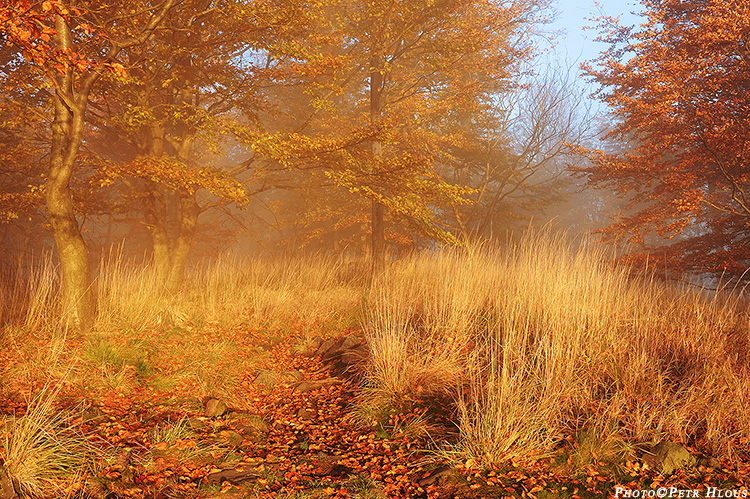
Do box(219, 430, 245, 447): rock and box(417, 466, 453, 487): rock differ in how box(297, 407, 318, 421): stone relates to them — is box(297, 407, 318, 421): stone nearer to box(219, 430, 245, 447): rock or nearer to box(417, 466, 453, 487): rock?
box(219, 430, 245, 447): rock

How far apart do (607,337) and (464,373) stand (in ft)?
5.23

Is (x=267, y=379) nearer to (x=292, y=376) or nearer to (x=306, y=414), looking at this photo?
(x=292, y=376)

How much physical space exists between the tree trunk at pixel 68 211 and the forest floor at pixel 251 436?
2.67 ft

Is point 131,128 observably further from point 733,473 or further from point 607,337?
point 733,473

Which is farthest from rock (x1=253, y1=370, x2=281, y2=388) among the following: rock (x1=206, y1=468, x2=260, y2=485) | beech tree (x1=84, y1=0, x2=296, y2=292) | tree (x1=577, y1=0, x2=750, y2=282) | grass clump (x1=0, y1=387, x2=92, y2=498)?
tree (x1=577, y1=0, x2=750, y2=282)

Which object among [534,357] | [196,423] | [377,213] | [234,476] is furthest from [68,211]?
[377,213]

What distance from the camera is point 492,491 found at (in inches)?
123

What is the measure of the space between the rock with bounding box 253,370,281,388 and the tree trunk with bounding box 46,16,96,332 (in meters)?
2.60

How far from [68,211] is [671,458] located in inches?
294

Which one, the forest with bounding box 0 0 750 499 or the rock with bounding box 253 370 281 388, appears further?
the rock with bounding box 253 370 281 388

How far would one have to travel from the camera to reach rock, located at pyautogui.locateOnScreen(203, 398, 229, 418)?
178 inches

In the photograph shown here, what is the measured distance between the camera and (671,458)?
3.33m

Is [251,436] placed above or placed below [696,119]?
below

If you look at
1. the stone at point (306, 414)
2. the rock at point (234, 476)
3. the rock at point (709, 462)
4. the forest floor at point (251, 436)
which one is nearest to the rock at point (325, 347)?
the forest floor at point (251, 436)
